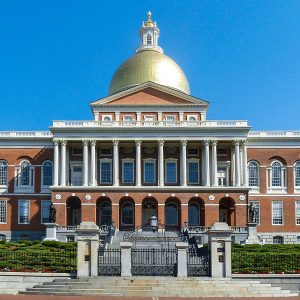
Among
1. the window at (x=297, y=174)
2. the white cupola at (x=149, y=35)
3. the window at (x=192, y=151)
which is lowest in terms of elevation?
the window at (x=297, y=174)

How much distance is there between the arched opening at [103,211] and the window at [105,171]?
2351 mm

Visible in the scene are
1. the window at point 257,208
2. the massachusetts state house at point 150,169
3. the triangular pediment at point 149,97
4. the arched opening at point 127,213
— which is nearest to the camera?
the massachusetts state house at point 150,169

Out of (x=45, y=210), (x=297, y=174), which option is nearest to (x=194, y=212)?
(x=297, y=174)

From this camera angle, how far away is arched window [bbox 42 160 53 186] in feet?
235

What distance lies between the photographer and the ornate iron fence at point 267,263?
31438mm

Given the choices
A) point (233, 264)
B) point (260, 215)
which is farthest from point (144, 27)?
point (233, 264)

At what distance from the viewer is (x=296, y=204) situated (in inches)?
2790

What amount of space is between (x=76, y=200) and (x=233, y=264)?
38.8m

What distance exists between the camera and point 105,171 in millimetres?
69625

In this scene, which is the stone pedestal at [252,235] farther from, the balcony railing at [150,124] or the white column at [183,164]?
the balcony railing at [150,124]

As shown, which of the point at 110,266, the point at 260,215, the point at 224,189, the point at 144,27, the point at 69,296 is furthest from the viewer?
the point at 144,27

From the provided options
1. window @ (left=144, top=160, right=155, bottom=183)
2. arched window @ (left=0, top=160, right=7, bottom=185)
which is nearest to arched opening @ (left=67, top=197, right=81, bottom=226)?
window @ (left=144, top=160, right=155, bottom=183)

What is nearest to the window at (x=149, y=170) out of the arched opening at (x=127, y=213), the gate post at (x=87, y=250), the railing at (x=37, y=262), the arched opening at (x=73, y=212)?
the arched opening at (x=127, y=213)

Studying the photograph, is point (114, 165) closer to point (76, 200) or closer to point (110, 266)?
point (76, 200)
